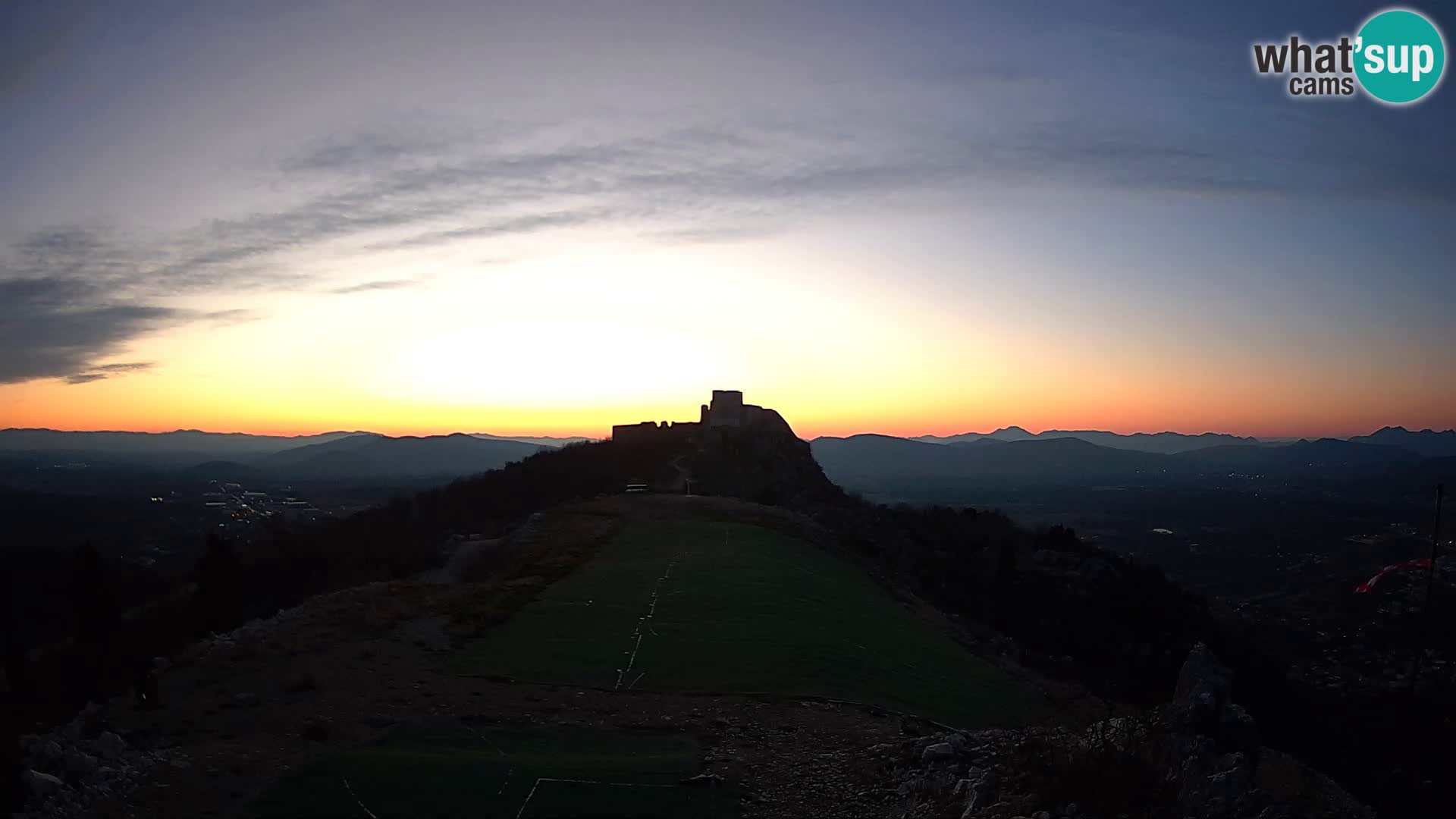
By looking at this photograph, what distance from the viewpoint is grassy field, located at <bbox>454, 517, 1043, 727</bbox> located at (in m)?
15.0

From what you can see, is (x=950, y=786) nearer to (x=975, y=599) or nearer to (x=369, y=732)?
(x=369, y=732)

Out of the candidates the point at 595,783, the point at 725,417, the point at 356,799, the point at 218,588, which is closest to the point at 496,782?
the point at 595,783

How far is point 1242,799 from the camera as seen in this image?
722 centimetres

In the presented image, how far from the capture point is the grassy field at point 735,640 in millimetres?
15008

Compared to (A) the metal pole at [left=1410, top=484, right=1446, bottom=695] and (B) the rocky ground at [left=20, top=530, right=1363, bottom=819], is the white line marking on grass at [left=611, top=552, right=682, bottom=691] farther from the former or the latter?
(A) the metal pole at [left=1410, top=484, right=1446, bottom=695]

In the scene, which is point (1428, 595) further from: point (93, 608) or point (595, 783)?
point (93, 608)

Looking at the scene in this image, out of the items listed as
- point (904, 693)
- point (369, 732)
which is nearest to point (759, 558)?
point (904, 693)

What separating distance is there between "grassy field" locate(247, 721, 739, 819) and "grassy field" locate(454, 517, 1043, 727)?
3.29 m

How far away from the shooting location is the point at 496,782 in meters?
9.62

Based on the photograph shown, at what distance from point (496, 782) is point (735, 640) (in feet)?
26.2

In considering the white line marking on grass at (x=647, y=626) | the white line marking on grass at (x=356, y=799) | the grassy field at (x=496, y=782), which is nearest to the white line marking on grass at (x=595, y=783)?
the grassy field at (x=496, y=782)

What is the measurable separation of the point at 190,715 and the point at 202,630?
28.6ft

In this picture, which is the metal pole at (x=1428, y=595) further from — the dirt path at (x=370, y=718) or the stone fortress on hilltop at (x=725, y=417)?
the stone fortress on hilltop at (x=725, y=417)

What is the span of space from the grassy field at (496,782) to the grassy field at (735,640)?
3285mm
